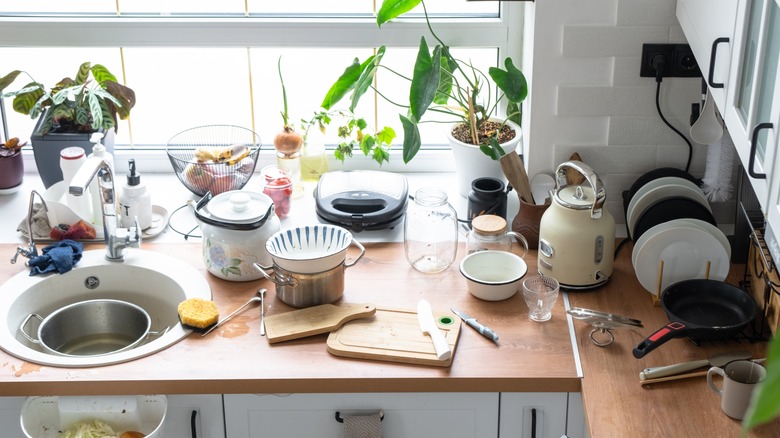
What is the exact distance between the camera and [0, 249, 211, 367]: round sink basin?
209cm

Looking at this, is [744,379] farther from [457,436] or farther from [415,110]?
[415,110]

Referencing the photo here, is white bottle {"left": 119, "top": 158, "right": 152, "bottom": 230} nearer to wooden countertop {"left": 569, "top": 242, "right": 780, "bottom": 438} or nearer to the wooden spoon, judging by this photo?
the wooden spoon

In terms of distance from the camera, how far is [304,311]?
6.50 feet

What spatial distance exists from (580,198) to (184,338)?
3.10 feet

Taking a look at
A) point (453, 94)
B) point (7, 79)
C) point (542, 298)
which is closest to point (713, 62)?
point (542, 298)

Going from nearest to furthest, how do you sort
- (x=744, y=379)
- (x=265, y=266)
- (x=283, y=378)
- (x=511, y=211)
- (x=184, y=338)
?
(x=744, y=379) < (x=283, y=378) < (x=184, y=338) < (x=265, y=266) < (x=511, y=211)

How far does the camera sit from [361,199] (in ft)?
7.77

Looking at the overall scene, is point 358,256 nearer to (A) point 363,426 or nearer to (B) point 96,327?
(A) point 363,426

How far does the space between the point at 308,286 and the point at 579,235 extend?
63 centimetres

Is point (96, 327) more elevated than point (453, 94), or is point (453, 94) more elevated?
point (453, 94)

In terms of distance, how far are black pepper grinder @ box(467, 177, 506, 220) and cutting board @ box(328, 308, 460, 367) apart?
1.28 feet

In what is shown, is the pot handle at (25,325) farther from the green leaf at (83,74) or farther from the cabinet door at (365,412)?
the green leaf at (83,74)

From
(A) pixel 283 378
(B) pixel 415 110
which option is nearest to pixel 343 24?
(B) pixel 415 110


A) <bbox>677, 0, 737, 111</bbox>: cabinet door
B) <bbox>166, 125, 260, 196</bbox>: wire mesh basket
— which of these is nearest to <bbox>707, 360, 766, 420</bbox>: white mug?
<bbox>677, 0, 737, 111</bbox>: cabinet door
